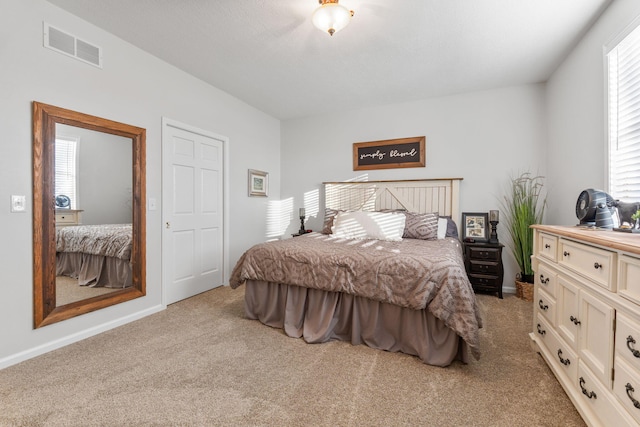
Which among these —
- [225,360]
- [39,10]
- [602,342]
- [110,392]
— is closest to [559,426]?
[602,342]

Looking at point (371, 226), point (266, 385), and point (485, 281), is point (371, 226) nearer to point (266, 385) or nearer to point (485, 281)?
point (485, 281)

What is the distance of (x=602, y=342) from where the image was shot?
49.6 inches

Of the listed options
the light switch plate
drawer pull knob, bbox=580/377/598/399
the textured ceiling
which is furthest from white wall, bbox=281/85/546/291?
the light switch plate

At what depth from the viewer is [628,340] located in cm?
109

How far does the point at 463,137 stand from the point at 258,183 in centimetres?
299

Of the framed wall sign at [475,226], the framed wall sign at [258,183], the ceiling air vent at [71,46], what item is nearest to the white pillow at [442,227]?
the framed wall sign at [475,226]

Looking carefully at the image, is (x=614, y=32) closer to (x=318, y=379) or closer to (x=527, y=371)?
→ (x=527, y=371)

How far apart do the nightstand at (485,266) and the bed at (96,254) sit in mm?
3740

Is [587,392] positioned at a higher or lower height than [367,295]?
lower

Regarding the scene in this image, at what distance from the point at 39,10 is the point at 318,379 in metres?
3.26

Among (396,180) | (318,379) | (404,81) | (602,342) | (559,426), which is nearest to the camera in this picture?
(602,342)

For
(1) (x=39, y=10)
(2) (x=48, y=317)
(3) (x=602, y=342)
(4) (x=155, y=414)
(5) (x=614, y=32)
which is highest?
(1) (x=39, y=10)

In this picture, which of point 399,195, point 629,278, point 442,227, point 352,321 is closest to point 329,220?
point 399,195

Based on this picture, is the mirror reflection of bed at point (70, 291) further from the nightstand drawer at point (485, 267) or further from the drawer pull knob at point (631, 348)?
the nightstand drawer at point (485, 267)
